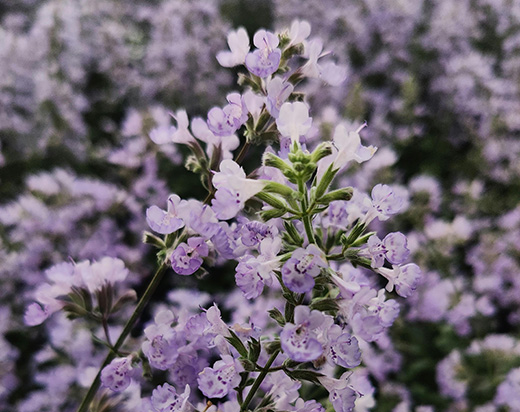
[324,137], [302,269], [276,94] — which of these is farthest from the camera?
[324,137]

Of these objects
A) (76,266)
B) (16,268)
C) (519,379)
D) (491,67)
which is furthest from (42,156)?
(491,67)

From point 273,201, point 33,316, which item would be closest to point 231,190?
point 273,201

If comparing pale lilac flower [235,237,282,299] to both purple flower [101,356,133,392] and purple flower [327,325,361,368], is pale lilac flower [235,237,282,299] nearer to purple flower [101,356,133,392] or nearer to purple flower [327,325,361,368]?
A: purple flower [327,325,361,368]

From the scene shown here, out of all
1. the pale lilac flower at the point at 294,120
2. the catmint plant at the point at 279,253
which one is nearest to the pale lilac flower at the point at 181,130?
the catmint plant at the point at 279,253

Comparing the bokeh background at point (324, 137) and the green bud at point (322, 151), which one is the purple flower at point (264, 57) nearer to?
the green bud at point (322, 151)

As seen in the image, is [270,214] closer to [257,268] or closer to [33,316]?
[257,268]

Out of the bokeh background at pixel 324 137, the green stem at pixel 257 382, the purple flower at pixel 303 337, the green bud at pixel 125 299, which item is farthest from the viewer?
the bokeh background at pixel 324 137
